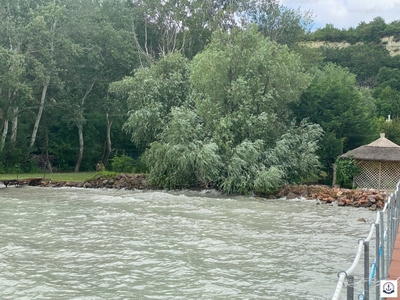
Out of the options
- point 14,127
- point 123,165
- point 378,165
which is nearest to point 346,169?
point 378,165

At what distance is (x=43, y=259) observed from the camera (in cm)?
1099

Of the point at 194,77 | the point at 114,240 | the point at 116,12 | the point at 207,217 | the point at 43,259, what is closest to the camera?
the point at 43,259

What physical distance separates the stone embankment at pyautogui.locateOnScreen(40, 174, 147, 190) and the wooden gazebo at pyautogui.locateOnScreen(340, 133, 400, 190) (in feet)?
43.8

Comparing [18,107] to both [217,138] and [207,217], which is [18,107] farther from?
[207,217]

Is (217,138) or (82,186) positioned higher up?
(217,138)

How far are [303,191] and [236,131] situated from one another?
5057 millimetres

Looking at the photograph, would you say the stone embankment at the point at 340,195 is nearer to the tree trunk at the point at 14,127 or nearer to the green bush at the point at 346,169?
the green bush at the point at 346,169

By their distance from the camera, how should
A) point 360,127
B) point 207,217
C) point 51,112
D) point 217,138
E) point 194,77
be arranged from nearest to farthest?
point 207,217, point 217,138, point 194,77, point 360,127, point 51,112

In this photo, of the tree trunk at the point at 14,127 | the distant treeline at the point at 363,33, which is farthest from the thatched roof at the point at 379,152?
the distant treeline at the point at 363,33

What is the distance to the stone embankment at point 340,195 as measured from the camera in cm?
2122

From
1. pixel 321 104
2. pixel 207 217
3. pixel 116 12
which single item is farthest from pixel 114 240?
pixel 116 12

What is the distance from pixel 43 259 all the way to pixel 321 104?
997 inches

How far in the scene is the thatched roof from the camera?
26.7 m

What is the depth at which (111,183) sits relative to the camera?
93.2 ft
